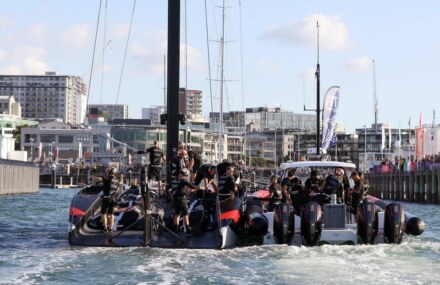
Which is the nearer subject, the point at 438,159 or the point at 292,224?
→ the point at 292,224

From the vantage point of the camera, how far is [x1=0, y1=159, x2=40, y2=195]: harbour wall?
69938 mm

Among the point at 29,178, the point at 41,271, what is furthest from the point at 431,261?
the point at 29,178

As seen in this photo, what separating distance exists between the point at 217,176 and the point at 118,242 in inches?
128

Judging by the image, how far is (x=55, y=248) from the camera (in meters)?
22.8

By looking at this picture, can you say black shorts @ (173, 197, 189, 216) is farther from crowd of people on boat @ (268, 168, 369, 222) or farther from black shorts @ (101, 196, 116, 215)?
crowd of people on boat @ (268, 168, 369, 222)

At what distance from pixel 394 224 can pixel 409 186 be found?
48.1 m

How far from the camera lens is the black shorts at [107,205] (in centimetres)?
2328

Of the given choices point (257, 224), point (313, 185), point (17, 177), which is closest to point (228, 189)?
point (257, 224)

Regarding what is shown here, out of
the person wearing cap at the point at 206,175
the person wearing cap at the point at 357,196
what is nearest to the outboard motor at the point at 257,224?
the person wearing cap at the point at 206,175

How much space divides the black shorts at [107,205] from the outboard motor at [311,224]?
441 centimetres

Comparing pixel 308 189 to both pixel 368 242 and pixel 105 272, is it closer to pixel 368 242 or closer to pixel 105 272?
pixel 368 242

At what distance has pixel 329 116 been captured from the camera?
3844 centimetres

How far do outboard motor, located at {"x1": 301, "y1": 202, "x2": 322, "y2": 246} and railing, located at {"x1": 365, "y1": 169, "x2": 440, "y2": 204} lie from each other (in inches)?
1612

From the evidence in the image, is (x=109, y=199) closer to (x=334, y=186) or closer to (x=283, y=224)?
(x=283, y=224)
